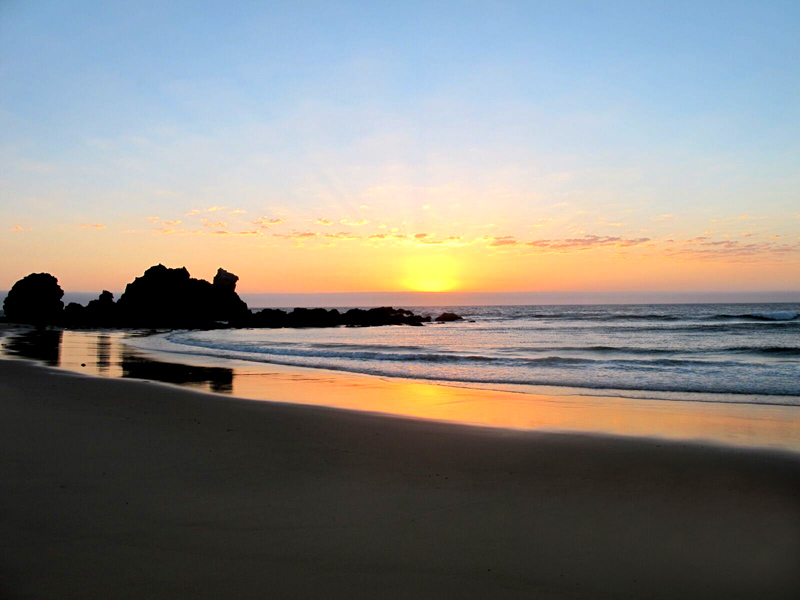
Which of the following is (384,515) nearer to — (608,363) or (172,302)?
(608,363)

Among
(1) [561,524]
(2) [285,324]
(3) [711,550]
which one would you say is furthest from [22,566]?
(2) [285,324]

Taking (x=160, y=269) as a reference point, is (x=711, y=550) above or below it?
below

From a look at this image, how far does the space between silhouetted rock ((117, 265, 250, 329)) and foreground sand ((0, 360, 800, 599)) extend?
185ft

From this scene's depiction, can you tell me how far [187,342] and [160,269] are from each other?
36.9 meters

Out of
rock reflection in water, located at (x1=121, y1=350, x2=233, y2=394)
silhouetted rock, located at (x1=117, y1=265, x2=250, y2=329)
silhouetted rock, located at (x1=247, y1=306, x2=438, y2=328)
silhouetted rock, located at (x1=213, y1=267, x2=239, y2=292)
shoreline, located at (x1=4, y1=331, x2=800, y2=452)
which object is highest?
silhouetted rock, located at (x1=213, y1=267, x2=239, y2=292)

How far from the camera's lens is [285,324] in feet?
198

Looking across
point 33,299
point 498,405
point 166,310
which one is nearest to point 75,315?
point 33,299

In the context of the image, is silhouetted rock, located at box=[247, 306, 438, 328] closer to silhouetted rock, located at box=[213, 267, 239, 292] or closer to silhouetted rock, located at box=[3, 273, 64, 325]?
silhouetted rock, located at box=[213, 267, 239, 292]

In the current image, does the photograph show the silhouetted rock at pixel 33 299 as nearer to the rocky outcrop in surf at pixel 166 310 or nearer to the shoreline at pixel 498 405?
the rocky outcrop in surf at pixel 166 310

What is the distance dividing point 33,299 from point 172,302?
70.5ft

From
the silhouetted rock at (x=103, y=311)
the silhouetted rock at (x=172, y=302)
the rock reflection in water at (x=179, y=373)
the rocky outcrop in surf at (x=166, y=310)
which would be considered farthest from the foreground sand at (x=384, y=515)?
the silhouetted rock at (x=103, y=311)

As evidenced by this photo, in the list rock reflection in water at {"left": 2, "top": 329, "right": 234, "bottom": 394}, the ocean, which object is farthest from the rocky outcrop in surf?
rock reflection in water at {"left": 2, "top": 329, "right": 234, "bottom": 394}

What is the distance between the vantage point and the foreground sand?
13.2ft

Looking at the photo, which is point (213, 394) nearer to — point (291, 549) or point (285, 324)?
point (291, 549)
